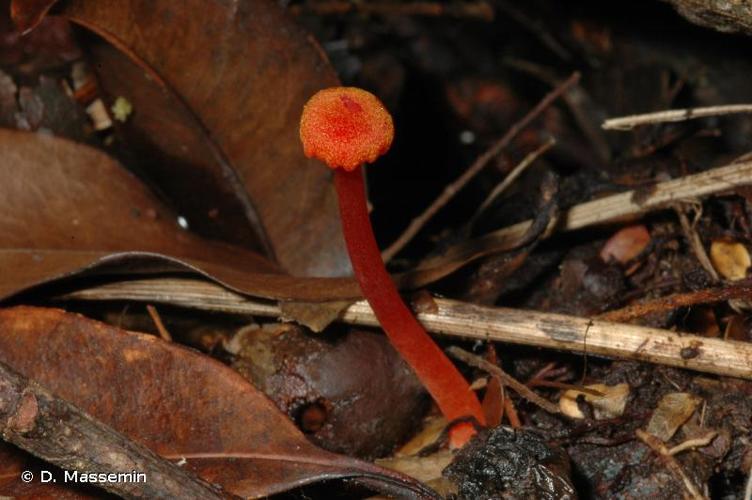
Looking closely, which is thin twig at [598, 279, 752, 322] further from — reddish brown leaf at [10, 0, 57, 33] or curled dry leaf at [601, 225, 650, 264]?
reddish brown leaf at [10, 0, 57, 33]

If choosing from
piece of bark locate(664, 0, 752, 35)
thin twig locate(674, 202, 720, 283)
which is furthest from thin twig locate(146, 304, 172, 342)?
piece of bark locate(664, 0, 752, 35)

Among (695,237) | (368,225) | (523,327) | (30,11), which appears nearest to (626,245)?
(695,237)

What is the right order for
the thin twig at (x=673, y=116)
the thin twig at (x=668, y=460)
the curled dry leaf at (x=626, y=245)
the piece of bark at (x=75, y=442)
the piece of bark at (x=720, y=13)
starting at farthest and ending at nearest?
the curled dry leaf at (x=626, y=245) < the thin twig at (x=673, y=116) < the piece of bark at (x=720, y=13) < the thin twig at (x=668, y=460) < the piece of bark at (x=75, y=442)

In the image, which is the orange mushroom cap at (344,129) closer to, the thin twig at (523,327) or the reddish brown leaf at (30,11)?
the thin twig at (523,327)

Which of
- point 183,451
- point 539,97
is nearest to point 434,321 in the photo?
point 183,451

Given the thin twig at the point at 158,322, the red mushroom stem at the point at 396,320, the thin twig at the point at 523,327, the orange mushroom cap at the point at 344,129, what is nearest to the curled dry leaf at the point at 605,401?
the thin twig at the point at 523,327

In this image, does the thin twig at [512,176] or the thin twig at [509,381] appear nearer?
the thin twig at [509,381]

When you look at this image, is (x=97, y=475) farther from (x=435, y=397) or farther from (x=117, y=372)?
(x=435, y=397)
